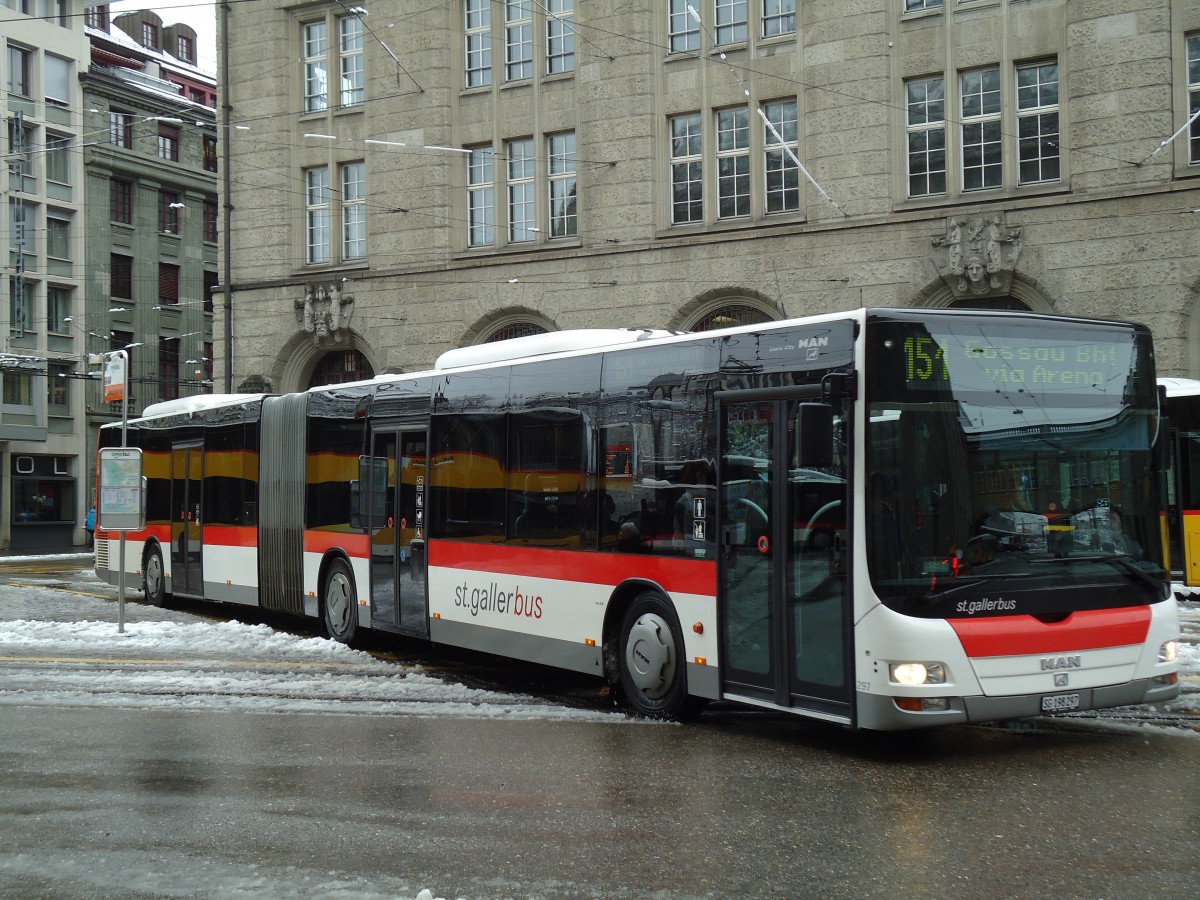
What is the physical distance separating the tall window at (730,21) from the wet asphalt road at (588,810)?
19.8 metres

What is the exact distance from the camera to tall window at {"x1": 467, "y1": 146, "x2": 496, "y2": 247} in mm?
30891

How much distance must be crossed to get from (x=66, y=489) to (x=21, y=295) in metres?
7.10

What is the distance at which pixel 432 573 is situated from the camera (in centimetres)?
1355

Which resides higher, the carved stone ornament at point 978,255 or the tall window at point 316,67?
the tall window at point 316,67

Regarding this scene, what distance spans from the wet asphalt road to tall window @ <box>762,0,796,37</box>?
19479 millimetres

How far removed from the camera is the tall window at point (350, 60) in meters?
32.8

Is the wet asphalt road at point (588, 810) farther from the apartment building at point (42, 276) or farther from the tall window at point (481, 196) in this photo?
the apartment building at point (42, 276)

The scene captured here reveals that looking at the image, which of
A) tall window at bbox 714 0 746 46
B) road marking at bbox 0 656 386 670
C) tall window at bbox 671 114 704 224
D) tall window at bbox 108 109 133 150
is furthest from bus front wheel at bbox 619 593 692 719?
tall window at bbox 108 109 133 150

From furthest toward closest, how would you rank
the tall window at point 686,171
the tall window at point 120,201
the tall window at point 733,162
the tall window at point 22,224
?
the tall window at point 120,201, the tall window at point 22,224, the tall window at point 686,171, the tall window at point 733,162

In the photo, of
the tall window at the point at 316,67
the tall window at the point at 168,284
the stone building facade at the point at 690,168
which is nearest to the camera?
the stone building facade at the point at 690,168

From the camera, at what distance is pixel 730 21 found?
27594mm

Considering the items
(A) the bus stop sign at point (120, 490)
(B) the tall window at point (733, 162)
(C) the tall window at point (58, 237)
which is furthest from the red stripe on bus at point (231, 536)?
(C) the tall window at point (58, 237)

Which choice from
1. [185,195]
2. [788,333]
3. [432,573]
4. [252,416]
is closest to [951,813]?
[788,333]

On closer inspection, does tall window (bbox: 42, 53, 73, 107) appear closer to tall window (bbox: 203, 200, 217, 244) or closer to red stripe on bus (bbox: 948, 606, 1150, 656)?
tall window (bbox: 203, 200, 217, 244)
